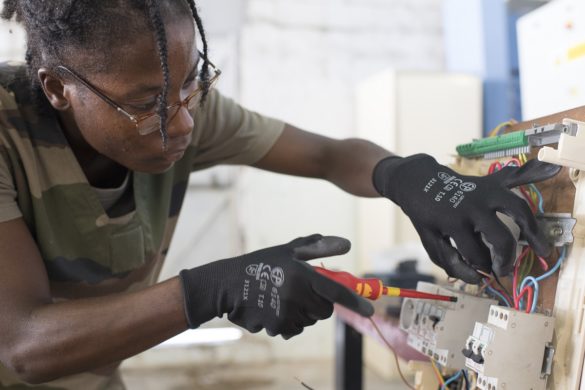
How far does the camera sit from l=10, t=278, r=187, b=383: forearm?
0.72m

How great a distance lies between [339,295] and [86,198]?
56 cm

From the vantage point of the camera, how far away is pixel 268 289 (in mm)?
695

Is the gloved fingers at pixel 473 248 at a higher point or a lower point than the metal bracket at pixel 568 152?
lower

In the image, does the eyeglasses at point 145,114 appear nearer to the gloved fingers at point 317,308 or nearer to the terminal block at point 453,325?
the gloved fingers at point 317,308

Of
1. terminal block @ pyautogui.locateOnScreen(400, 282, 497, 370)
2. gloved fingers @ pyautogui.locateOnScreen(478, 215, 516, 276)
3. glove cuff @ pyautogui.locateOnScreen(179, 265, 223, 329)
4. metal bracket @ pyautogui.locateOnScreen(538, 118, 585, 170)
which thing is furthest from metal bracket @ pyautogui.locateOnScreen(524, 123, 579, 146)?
glove cuff @ pyautogui.locateOnScreen(179, 265, 223, 329)

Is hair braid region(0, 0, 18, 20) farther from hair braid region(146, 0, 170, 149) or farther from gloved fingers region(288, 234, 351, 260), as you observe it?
gloved fingers region(288, 234, 351, 260)

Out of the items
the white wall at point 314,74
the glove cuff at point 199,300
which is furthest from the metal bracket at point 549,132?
the white wall at point 314,74

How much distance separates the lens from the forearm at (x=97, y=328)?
717mm

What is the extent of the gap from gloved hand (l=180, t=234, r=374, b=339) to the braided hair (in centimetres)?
28

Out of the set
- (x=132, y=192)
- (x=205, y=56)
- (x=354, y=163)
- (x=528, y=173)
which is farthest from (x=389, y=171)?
(x=132, y=192)

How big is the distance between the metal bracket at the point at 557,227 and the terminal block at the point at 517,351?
0.10 m

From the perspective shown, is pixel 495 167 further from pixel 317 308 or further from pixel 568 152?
pixel 317 308

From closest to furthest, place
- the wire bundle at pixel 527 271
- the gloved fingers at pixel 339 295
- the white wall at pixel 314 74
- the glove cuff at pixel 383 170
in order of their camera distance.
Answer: the gloved fingers at pixel 339 295 < the wire bundle at pixel 527 271 < the glove cuff at pixel 383 170 < the white wall at pixel 314 74

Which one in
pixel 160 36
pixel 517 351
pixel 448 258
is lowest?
pixel 517 351
